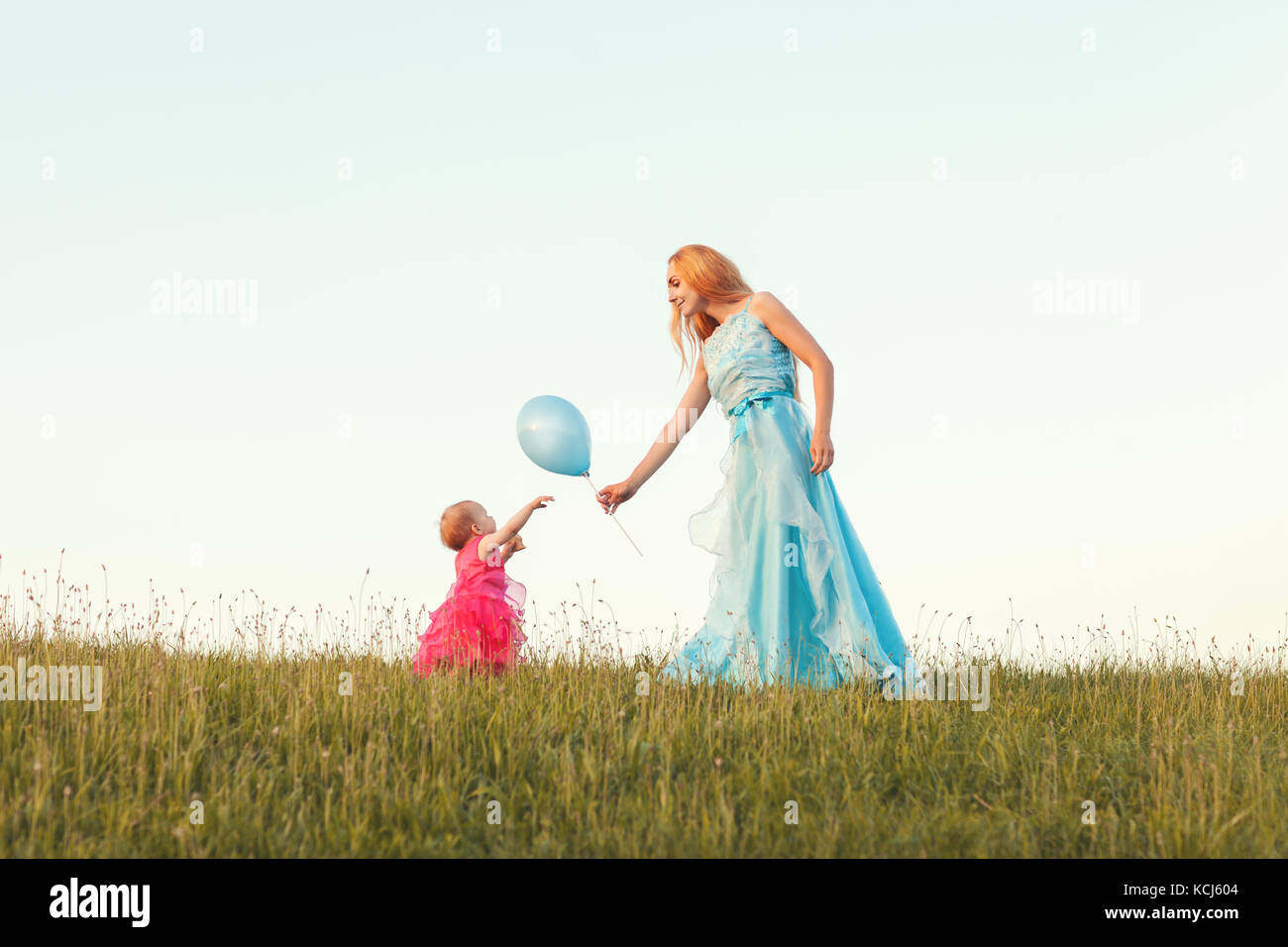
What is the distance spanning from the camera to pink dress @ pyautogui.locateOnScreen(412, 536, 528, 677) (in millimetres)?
7137

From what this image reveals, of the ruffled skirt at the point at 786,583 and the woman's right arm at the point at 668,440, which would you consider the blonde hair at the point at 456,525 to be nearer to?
the woman's right arm at the point at 668,440

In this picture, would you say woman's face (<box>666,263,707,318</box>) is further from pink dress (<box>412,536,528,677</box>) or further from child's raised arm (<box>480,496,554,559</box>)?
pink dress (<box>412,536,528,677</box>)

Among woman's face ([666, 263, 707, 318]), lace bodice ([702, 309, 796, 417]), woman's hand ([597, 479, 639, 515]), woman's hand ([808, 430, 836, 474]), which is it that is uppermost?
woman's face ([666, 263, 707, 318])

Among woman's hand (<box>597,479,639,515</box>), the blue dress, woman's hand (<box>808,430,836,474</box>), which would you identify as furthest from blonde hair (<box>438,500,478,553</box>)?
woman's hand (<box>808,430,836,474</box>)

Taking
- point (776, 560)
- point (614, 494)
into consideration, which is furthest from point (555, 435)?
point (776, 560)

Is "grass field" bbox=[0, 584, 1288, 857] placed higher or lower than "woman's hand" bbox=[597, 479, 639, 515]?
lower

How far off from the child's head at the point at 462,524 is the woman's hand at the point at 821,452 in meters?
2.49

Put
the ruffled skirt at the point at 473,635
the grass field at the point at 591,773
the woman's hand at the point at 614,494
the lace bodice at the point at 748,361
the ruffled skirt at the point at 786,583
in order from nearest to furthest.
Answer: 1. the grass field at the point at 591,773
2. the ruffled skirt at the point at 786,583
3. the lace bodice at the point at 748,361
4. the ruffled skirt at the point at 473,635
5. the woman's hand at the point at 614,494

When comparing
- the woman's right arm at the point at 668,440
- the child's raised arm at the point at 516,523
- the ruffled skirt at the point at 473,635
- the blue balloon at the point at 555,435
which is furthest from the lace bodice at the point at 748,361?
the ruffled skirt at the point at 473,635

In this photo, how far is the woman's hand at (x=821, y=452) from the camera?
22.4 feet

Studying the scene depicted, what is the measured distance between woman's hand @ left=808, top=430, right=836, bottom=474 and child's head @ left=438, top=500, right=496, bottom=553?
2.49m

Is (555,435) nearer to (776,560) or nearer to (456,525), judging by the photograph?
(456,525)
